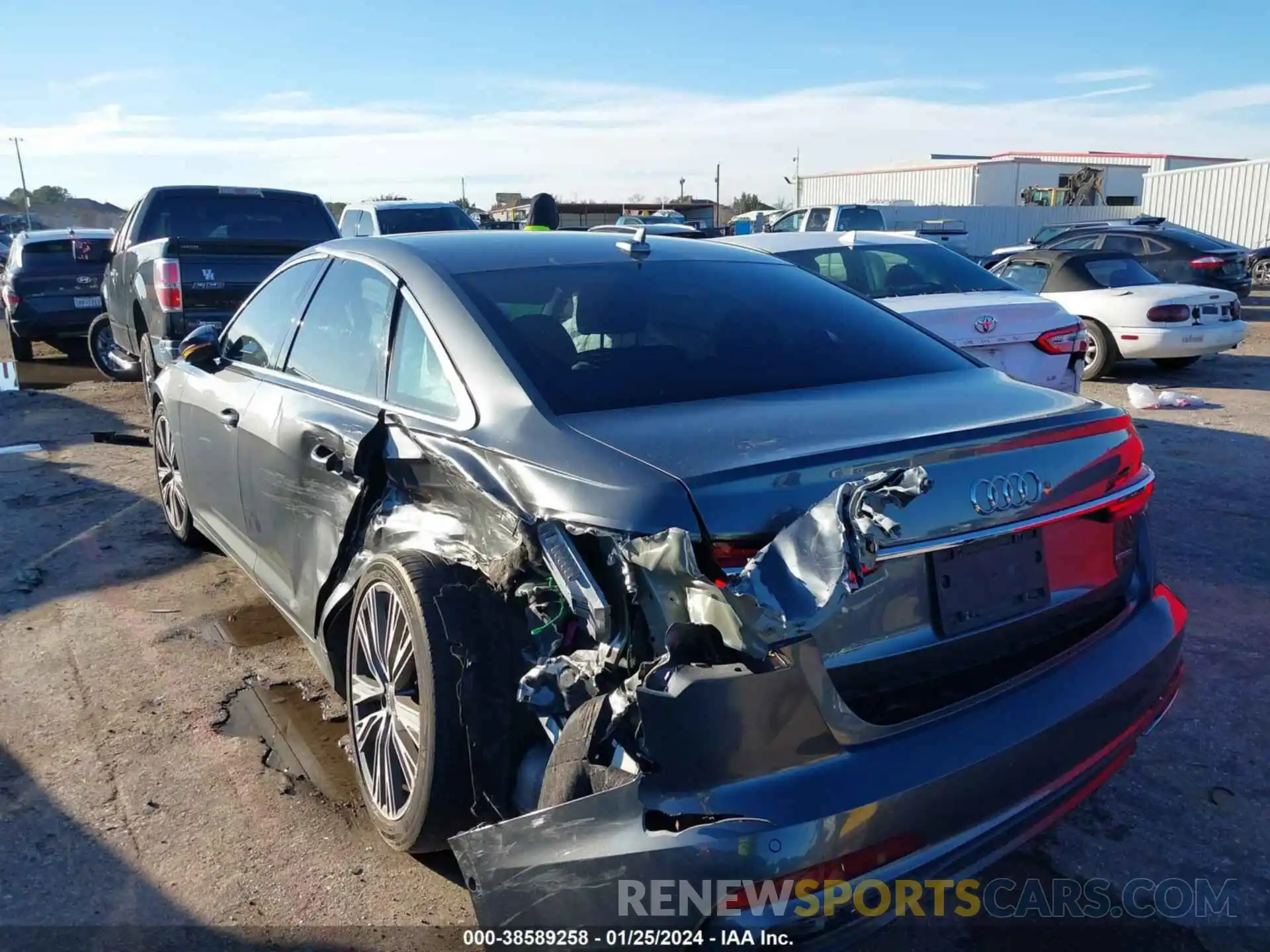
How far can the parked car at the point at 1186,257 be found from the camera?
1594 cm

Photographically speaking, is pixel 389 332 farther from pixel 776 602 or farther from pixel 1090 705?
pixel 1090 705

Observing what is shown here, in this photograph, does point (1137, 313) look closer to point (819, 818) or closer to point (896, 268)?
point (896, 268)

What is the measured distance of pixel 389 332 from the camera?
3.32 metres

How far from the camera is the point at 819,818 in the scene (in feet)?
6.48

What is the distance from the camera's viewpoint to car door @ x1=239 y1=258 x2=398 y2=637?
328cm

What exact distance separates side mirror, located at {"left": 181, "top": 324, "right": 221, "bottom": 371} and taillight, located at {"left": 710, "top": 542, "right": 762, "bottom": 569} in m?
3.35

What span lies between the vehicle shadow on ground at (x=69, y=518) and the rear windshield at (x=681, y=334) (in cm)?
328

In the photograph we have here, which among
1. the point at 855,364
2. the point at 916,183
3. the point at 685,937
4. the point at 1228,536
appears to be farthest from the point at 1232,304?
the point at 916,183

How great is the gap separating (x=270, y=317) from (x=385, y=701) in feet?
6.78

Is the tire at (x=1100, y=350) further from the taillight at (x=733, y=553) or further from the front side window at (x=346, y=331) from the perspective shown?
the taillight at (x=733, y=553)

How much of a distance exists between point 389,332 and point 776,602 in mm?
1839

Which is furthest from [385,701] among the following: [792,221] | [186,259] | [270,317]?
[792,221]

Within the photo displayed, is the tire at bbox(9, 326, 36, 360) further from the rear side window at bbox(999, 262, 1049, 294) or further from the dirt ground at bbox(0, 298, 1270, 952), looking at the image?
the rear side window at bbox(999, 262, 1049, 294)

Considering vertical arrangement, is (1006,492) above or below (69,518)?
above
